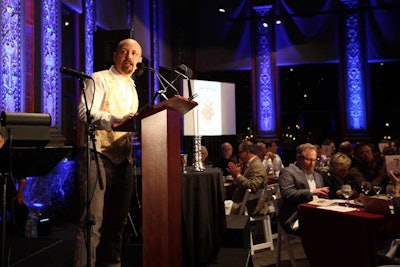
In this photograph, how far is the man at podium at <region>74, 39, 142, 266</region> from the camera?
7.68 feet

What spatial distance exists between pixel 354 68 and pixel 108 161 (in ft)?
29.5

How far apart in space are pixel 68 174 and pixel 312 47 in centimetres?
695

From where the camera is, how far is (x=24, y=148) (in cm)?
204

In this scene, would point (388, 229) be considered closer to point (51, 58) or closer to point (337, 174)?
point (337, 174)

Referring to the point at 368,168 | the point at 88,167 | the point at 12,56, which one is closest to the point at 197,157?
the point at 88,167

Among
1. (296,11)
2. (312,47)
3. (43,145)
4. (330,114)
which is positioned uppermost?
(296,11)

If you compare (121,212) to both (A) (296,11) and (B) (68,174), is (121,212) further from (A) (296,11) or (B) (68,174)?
(A) (296,11)

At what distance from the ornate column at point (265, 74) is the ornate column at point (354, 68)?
1.78m

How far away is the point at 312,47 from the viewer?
34.6ft

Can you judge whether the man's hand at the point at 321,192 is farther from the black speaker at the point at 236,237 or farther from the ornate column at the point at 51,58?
the ornate column at the point at 51,58

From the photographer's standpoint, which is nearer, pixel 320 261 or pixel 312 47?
pixel 320 261

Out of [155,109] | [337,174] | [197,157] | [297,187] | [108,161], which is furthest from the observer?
[337,174]

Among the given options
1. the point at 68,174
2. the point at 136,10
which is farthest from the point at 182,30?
the point at 68,174

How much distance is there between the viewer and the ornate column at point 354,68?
10.2 metres
